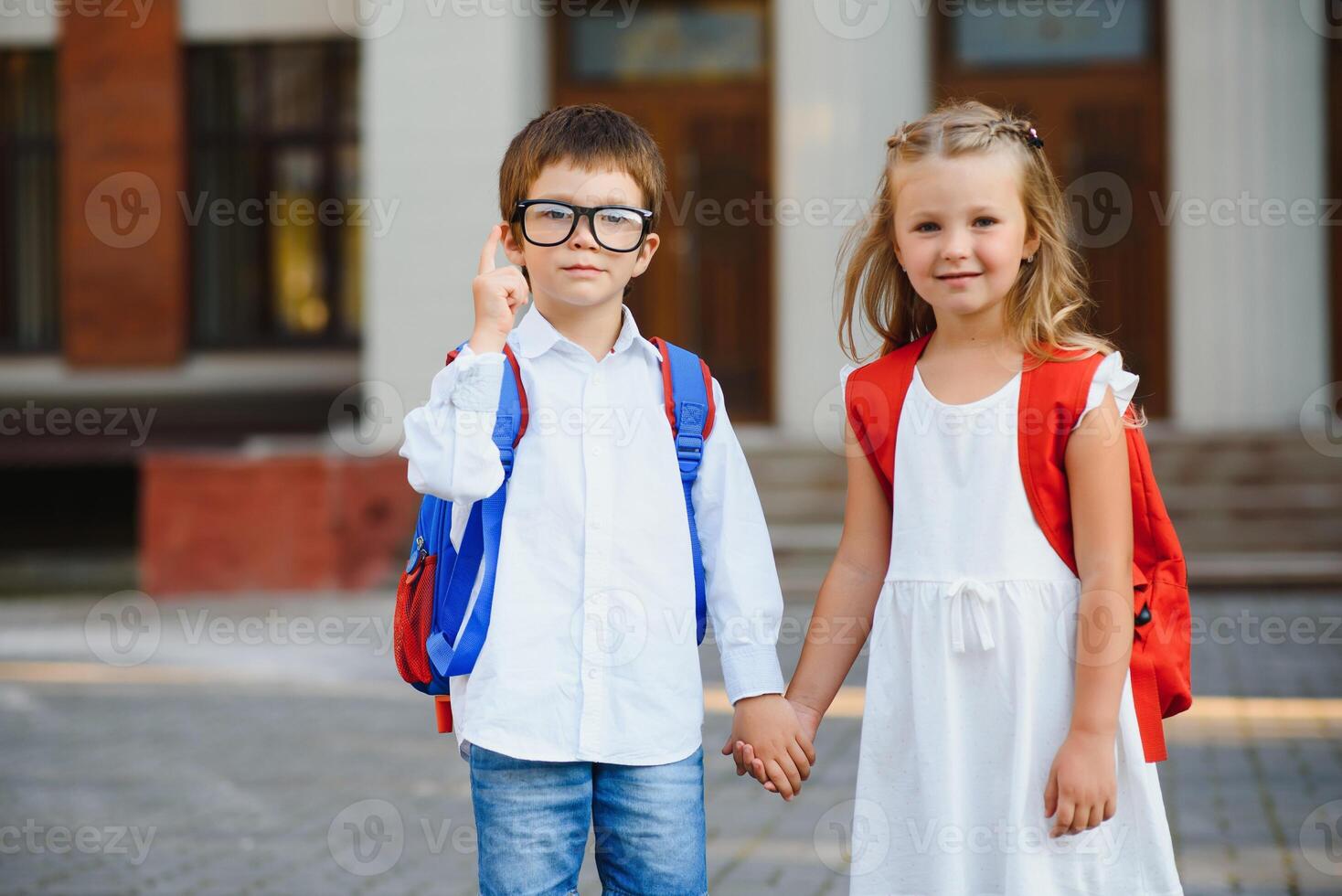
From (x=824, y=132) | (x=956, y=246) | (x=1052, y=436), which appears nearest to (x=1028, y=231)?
(x=956, y=246)

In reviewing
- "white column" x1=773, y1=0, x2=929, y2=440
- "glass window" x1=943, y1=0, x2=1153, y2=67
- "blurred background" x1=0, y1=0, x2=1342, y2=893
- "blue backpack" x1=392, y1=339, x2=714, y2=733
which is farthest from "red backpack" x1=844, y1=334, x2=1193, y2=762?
"glass window" x1=943, y1=0, x2=1153, y2=67

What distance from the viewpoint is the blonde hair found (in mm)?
2416

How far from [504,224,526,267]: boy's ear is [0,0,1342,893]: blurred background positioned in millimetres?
3781

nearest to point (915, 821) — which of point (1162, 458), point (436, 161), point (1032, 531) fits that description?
point (1032, 531)

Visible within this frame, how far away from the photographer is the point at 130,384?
49.1ft

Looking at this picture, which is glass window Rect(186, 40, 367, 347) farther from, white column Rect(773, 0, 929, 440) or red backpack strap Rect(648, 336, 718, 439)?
red backpack strap Rect(648, 336, 718, 439)

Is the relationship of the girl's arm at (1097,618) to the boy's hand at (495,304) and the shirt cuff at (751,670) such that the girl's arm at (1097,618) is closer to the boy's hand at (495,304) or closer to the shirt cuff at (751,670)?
the shirt cuff at (751,670)

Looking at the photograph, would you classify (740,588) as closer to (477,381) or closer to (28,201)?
(477,381)

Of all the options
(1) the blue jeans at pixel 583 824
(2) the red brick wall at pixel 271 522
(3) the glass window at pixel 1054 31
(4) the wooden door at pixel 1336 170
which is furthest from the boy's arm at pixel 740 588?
(3) the glass window at pixel 1054 31

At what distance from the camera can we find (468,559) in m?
2.49

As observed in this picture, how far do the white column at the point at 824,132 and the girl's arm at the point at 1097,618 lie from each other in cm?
970

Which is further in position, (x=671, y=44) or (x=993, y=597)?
(x=671, y=44)

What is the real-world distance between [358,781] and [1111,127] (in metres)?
9.44

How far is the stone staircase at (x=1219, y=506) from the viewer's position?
33.1 feet
